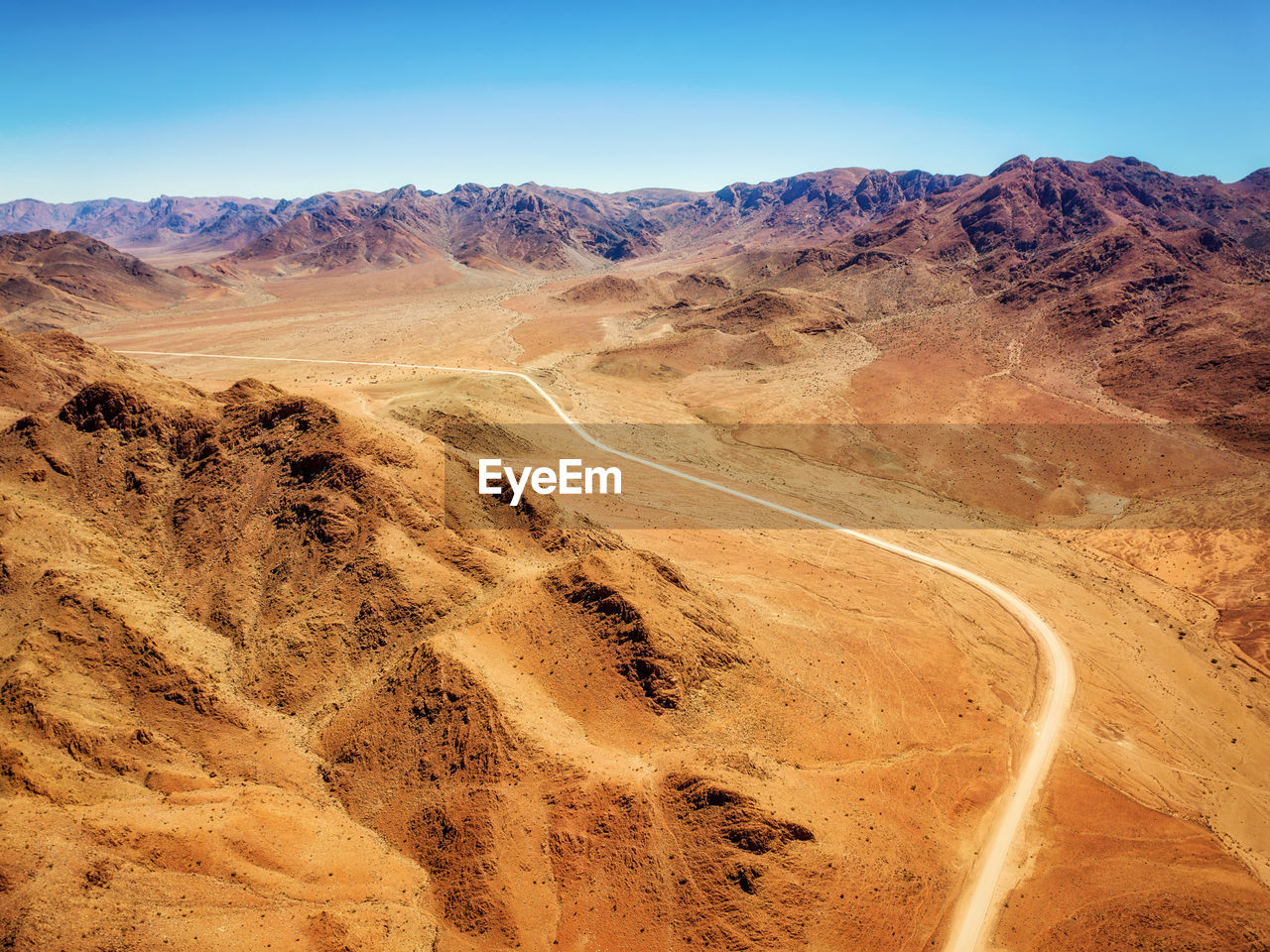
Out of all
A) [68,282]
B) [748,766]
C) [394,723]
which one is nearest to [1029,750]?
[748,766]

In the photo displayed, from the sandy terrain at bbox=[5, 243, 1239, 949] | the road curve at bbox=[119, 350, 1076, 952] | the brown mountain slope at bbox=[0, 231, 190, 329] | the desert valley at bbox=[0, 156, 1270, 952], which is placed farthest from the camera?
the brown mountain slope at bbox=[0, 231, 190, 329]

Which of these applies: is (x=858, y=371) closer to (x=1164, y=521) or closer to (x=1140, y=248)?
(x=1164, y=521)

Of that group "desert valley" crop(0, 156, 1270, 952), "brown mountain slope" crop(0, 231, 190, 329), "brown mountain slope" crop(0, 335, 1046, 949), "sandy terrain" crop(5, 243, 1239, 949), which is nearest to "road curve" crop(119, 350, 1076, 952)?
"desert valley" crop(0, 156, 1270, 952)

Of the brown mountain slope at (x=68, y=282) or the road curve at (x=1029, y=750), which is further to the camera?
the brown mountain slope at (x=68, y=282)

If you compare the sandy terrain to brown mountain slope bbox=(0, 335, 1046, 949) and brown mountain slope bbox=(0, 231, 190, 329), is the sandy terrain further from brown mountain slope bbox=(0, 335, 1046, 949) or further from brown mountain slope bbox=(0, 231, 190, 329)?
brown mountain slope bbox=(0, 231, 190, 329)

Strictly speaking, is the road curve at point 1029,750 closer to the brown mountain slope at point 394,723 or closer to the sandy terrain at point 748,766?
the sandy terrain at point 748,766

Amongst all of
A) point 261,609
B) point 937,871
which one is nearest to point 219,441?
point 261,609

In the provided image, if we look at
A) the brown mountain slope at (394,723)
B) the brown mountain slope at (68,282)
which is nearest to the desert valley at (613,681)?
the brown mountain slope at (394,723)
